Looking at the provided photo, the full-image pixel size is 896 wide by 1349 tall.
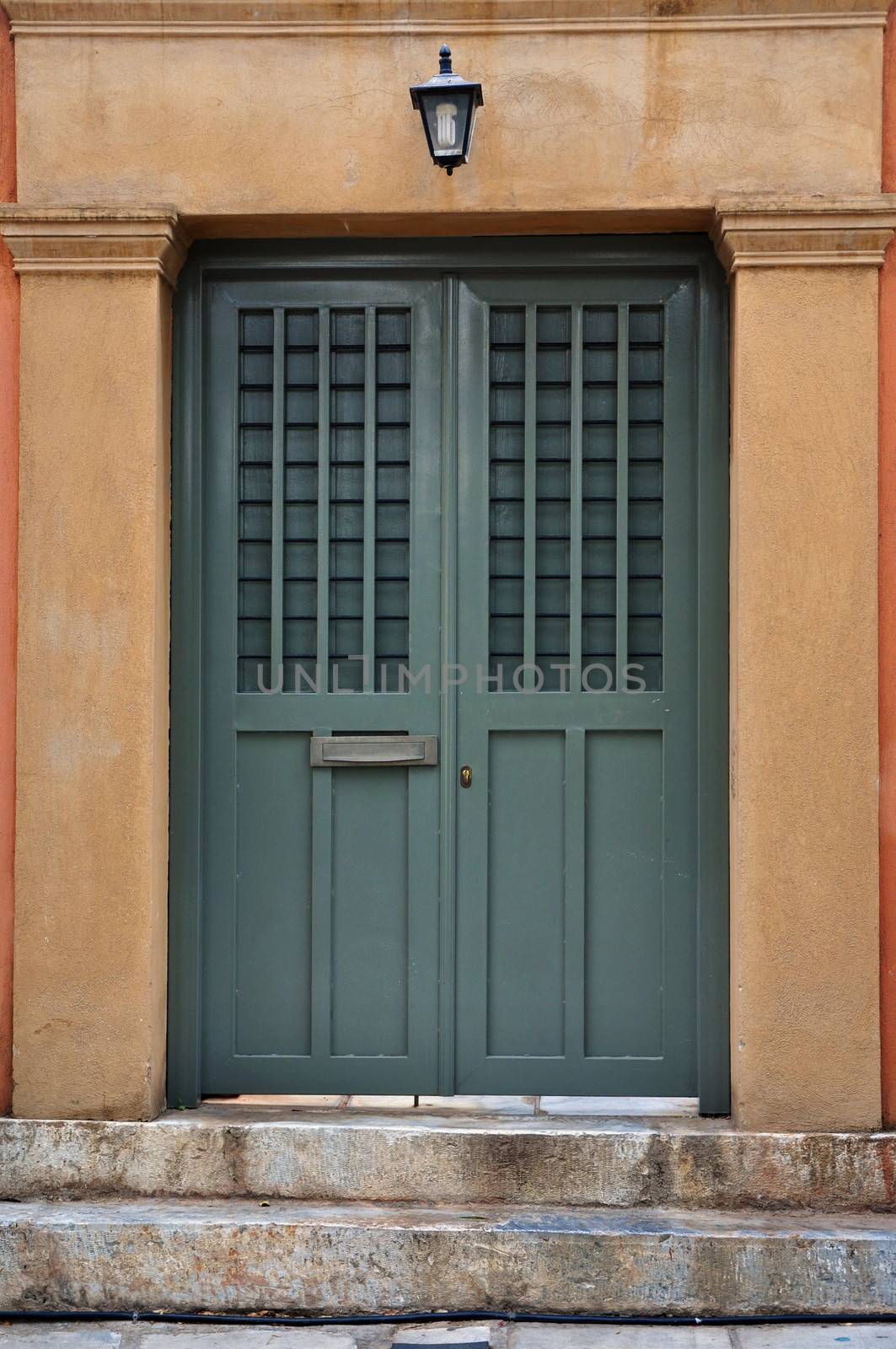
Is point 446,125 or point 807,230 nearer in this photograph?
point 446,125

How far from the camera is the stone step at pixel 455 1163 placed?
16.8 ft

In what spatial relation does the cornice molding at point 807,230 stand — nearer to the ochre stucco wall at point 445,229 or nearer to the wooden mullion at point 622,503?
the ochre stucco wall at point 445,229

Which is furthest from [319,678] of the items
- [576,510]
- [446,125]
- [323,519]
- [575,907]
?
[446,125]

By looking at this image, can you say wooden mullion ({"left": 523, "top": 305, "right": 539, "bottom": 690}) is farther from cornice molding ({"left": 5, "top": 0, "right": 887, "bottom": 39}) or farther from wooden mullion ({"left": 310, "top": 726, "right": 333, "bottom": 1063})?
cornice molding ({"left": 5, "top": 0, "right": 887, "bottom": 39})

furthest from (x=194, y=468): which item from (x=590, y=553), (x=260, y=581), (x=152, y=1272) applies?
(x=152, y=1272)

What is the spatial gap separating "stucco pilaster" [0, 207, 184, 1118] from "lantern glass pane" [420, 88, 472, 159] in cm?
105

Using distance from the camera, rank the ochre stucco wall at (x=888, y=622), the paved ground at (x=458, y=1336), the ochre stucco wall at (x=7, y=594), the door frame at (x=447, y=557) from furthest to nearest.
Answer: the door frame at (x=447, y=557)
the ochre stucco wall at (x=7, y=594)
the ochre stucco wall at (x=888, y=622)
the paved ground at (x=458, y=1336)

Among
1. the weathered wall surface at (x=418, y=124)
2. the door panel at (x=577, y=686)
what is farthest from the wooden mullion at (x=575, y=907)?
the weathered wall surface at (x=418, y=124)

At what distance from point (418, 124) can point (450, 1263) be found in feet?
13.3

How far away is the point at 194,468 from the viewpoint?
18.4 feet

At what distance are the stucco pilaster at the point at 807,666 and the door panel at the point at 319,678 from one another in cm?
122

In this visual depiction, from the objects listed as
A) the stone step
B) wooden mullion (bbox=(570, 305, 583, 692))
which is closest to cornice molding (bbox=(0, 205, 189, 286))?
wooden mullion (bbox=(570, 305, 583, 692))

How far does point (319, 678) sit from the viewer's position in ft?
18.4

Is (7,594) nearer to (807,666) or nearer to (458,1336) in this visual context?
(807,666)
